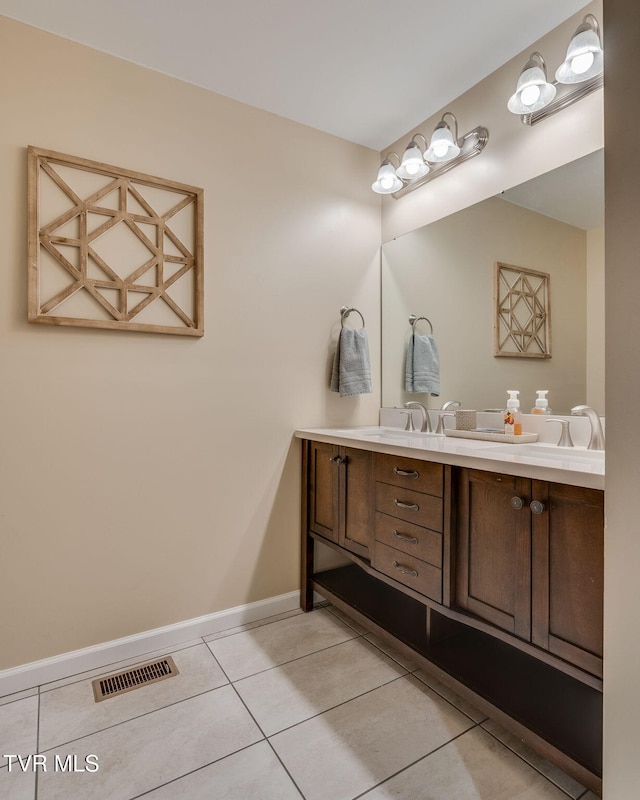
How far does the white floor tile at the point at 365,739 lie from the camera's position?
1282 millimetres

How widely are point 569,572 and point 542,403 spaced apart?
841 mm

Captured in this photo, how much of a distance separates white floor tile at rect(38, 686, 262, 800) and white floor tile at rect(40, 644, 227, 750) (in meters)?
0.04

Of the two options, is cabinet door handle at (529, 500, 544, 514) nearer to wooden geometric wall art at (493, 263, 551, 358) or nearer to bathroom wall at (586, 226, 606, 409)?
bathroom wall at (586, 226, 606, 409)

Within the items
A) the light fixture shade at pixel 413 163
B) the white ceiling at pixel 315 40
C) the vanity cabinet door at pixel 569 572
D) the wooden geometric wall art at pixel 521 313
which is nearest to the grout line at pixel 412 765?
the vanity cabinet door at pixel 569 572

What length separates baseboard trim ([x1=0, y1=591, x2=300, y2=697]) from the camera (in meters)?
1.68

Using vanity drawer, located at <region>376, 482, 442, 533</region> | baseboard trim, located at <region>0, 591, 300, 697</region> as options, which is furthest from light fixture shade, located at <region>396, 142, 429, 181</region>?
baseboard trim, located at <region>0, 591, 300, 697</region>

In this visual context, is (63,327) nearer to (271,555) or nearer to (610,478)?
(271,555)

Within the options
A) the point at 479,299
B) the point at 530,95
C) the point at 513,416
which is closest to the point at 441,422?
the point at 513,416

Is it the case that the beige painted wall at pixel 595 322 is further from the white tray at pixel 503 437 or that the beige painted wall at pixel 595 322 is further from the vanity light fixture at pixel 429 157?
the vanity light fixture at pixel 429 157

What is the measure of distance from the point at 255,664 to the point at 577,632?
1211 mm

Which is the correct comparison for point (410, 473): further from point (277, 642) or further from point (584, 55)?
point (584, 55)

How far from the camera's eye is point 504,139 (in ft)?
6.33

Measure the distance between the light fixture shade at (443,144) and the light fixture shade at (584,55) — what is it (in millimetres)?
527

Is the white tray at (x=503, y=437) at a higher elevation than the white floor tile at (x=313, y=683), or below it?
higher
